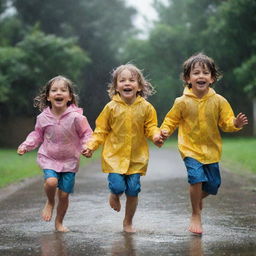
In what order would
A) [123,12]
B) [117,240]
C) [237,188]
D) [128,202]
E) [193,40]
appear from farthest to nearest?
[123,12], [193,40], [237,188], [128,202], [117,240]

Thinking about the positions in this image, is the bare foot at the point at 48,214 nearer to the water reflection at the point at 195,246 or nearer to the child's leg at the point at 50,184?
the child's leg at the point at 50,184

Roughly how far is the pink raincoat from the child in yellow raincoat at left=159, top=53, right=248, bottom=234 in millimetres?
928

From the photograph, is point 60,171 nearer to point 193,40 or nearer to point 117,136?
point 117,136

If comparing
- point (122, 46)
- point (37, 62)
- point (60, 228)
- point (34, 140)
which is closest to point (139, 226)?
point (60, 228)

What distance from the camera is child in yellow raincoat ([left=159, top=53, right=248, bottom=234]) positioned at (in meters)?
6.08

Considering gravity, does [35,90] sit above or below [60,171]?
above

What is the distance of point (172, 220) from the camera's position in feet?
22.0

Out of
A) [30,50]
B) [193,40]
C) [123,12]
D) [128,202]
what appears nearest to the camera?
[128,202]

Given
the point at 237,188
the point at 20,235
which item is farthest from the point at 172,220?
the point at 237,188

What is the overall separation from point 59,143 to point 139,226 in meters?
1.25

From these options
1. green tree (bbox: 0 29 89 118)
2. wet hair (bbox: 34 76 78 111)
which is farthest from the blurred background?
wet hair (bbox: 34 76 78 111)

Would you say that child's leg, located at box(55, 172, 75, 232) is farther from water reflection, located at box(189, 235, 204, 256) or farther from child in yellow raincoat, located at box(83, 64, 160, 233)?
water reflection, located at box(189, 235, 204, 256)

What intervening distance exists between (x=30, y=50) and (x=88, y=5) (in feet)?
44.6

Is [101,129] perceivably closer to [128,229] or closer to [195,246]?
[128,229]
